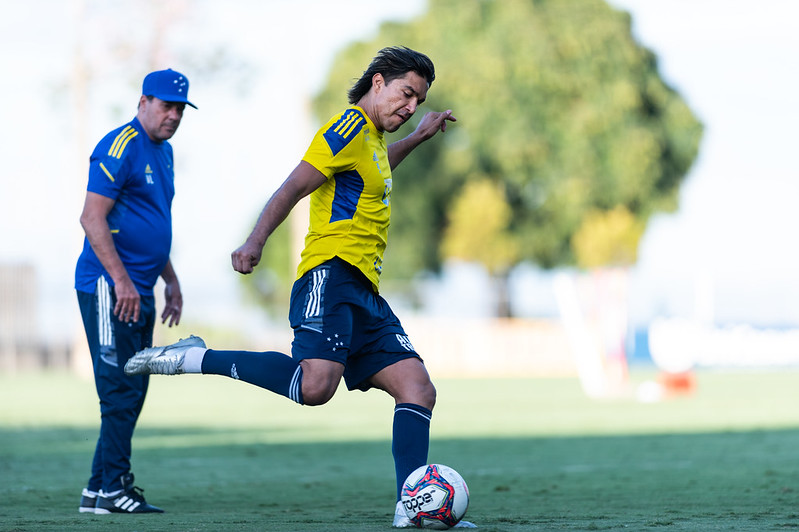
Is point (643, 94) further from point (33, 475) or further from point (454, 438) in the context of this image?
point (33, 475)

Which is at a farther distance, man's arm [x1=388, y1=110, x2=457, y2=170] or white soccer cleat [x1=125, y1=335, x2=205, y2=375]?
man's arm [x1=388, y1=110, x2=457, y2=170]

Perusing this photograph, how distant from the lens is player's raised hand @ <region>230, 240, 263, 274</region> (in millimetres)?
5199

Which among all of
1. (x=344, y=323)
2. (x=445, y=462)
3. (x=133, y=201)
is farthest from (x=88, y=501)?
(x=445, y=462)

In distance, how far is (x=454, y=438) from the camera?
12.0 metres

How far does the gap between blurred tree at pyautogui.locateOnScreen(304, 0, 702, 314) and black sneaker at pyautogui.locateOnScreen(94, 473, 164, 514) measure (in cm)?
3760

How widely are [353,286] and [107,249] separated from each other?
1.37 meters

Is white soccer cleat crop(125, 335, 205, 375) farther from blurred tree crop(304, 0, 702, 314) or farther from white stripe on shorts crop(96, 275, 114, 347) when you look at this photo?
blurred tree crop(304, 0, 702, 314)

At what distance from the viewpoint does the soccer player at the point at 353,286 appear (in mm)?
5496

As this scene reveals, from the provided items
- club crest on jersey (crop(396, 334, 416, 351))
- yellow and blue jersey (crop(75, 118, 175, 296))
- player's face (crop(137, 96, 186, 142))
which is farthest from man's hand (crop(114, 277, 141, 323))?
club crest on jersey (crop(396, 334, 416, 351))

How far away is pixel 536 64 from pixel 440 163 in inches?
198

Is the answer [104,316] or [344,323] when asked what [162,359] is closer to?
[104,316]

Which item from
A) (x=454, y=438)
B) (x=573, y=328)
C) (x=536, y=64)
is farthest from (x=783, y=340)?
(x=454, y=438)

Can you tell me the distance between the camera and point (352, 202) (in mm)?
5609

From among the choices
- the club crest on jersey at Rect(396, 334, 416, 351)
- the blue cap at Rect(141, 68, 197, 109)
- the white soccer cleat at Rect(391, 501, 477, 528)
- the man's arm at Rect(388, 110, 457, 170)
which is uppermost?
the blue cap at Rect(141, 68, 197, 109)
